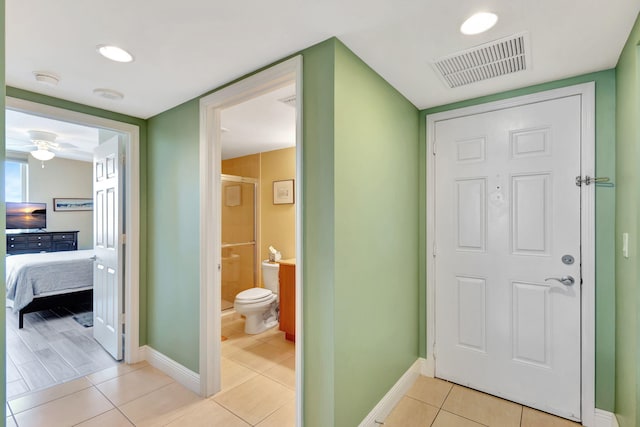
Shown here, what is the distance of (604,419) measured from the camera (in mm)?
1888

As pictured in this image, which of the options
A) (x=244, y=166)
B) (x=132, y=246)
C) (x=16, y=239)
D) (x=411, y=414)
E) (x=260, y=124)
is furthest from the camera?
(x=16, y=239)

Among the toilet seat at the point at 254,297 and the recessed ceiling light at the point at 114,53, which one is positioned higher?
the recessed ceiling light at the point at 114,53

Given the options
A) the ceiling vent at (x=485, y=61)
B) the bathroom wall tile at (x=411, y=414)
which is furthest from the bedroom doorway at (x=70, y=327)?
the ceiling vent at (x=485, y=61)

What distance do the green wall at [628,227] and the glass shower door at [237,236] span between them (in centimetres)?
373

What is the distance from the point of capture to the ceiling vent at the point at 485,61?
1.66 metres

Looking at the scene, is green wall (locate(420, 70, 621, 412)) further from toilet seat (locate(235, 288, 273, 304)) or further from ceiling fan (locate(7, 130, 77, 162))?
ceiling fan (locate(7, 130, 77, 162))

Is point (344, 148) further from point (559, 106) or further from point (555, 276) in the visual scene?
point (555, 276)

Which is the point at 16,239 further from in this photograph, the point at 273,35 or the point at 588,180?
the point at 588,180

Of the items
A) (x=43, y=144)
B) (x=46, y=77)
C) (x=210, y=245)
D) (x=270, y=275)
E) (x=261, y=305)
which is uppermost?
(x=43, y=144)

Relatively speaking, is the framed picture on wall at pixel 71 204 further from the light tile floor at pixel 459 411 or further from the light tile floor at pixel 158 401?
the light tile floor at pixel 459 411

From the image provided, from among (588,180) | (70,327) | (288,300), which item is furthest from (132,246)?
(588,180)

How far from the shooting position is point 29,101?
224 centimetres

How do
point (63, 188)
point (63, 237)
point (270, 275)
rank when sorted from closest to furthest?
point (270, 275)
point (63, 237)
point (63, 188)

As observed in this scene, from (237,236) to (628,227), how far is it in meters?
3.88
